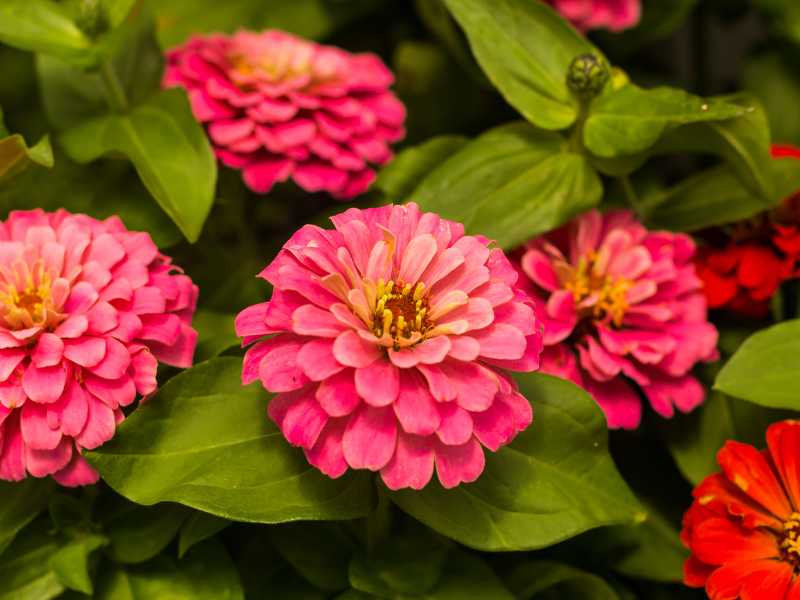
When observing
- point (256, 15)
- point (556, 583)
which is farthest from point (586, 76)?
point (256, 15)

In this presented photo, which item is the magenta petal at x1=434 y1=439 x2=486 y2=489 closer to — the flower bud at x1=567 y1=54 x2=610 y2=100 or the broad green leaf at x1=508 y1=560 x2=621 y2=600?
the broad green leaf at x1=508 y1=560 x2=621 y2=600

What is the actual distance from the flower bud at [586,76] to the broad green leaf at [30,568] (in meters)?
0.53

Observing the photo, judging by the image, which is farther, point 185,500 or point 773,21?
point 773,21

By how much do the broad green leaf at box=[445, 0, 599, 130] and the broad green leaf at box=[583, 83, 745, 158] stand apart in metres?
0.03

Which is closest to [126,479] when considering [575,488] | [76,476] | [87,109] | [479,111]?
[76,476]

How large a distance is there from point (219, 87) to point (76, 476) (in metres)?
0.36

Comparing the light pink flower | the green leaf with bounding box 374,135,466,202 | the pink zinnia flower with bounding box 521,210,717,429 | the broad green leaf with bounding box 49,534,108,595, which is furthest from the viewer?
the light pink flower

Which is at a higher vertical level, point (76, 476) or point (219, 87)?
point (219, 87)

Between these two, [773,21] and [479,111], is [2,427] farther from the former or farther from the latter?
[773,21]

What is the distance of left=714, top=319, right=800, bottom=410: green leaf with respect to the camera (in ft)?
2.47

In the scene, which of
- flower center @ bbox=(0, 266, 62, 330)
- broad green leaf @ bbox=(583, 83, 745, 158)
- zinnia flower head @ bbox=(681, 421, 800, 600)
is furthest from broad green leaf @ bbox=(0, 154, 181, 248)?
zinnia flower head @ bbox=(681, 421, 800, 600)

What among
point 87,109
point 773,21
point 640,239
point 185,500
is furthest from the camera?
point 773,21

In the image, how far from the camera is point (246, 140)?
877mm

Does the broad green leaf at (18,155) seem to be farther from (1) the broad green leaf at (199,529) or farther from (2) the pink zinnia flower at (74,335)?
(1) the broad green leaf at (199,529)
